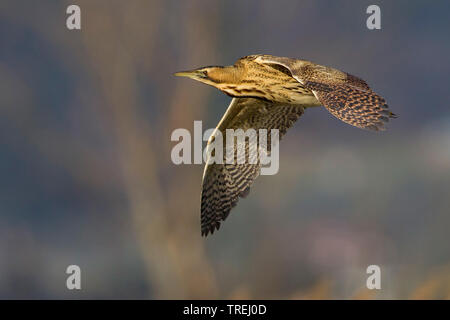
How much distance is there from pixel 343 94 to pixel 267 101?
2.32 feet

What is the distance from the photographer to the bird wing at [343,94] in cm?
293

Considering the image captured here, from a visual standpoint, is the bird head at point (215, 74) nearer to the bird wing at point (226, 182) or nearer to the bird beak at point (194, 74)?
the bird beak at point (194, 74)

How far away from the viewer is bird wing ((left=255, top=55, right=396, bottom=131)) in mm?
2926

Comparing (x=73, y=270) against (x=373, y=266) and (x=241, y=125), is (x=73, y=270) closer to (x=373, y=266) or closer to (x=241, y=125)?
(x=373, y=266)

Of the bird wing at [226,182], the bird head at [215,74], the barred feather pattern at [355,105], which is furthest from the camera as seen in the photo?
the bird wing at [226,182]

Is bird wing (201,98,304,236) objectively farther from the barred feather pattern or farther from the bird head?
the barred feather pattern

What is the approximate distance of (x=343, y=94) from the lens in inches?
121

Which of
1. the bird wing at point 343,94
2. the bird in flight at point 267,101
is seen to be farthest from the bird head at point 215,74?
the bird wing at point 343,94

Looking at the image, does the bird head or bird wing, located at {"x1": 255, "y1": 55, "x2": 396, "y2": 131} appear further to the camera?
the bird head

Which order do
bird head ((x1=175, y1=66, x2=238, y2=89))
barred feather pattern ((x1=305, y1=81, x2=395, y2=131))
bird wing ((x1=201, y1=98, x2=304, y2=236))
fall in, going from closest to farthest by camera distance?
barred feather pattern ((x1=305, y1=81, x2=395, y2=131))
bird head ((x1=175, y1=66, x2=238, y2=89))
bird wing ((x1=201, y1=98, x2=304, y2=236))

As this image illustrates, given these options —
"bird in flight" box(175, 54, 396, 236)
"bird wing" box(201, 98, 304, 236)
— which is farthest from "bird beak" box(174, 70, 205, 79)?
"bird wing" box(201, 98, 304, 236)

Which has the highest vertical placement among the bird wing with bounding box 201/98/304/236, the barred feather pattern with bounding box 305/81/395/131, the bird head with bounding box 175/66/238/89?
the bird head with bounding box 175/66/238/89

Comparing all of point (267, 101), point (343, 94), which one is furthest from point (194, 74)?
point (343, 94)

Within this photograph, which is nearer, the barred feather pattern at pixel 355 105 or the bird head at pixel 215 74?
the barred feather pattern at pixel 355 105
